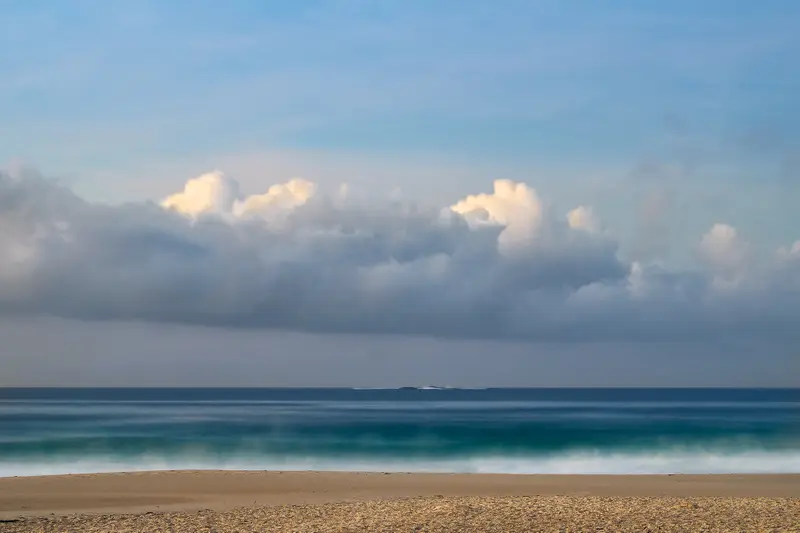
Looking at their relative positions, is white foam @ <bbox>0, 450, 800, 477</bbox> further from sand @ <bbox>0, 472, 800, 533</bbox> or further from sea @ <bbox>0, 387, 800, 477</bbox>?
sand @ <bbox>0, 472, 800, 533</bbox>

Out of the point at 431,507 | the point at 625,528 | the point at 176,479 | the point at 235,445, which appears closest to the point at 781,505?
the point at 625,528

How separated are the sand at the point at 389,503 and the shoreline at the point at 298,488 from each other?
27 millimetres

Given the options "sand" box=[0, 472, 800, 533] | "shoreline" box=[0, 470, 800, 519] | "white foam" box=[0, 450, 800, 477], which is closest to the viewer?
"sand" box=[0, 472, 800, 533]

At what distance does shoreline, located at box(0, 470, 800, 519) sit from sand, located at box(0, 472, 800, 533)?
3 cm

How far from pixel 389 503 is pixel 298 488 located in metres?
4.58

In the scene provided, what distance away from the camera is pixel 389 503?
16.7m

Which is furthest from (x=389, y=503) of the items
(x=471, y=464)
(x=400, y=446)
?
(x=400, y=446)

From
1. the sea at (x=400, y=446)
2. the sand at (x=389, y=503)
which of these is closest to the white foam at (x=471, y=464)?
the sea at (x=400, y=446)

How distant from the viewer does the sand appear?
13.8m

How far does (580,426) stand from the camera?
56219 mm

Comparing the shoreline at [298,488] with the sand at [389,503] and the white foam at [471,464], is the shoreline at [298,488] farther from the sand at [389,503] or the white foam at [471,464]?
the white foam at [471,464]

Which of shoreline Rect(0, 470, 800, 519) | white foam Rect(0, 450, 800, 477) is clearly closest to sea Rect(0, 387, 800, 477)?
white foam Rect(0, 450, 800, 477)

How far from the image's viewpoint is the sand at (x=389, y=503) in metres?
13.8

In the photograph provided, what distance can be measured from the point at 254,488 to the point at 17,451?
64.8 ft
